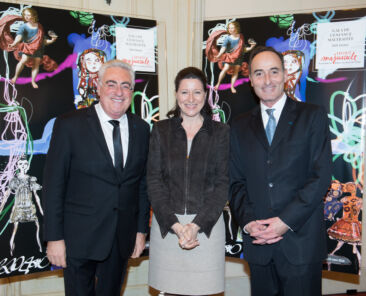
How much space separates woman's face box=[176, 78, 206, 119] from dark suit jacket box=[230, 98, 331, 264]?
394 millimetres

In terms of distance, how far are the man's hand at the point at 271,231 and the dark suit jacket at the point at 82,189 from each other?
32.7 inches

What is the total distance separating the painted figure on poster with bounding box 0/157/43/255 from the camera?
281 centimetres

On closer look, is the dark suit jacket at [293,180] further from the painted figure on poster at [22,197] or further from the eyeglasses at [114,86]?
the painted figure on poster at [22,197]

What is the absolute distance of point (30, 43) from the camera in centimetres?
279

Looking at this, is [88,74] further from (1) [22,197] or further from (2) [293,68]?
(2) [293,68]

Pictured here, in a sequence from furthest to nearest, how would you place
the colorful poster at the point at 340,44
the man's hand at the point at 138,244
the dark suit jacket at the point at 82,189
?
the colorful poster at the point at 340,44
the man's hand at the point at 138,244
the dark suit jacket at the point at 82,189

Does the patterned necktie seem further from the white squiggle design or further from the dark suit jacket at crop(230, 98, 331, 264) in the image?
the white squiggle design

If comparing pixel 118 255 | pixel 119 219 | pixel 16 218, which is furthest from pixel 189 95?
pixel 16 218

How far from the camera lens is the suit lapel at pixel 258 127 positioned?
2.23 metres

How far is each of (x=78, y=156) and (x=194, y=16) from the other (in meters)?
2.13

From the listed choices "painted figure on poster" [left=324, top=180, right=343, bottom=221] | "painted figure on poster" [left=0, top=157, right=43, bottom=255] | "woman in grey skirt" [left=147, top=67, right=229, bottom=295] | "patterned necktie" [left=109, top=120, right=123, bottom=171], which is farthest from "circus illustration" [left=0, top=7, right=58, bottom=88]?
"painted figure on poster" [left=324, top=180, right=343, bottom=221]

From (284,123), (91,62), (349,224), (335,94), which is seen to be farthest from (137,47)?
(349,224)
